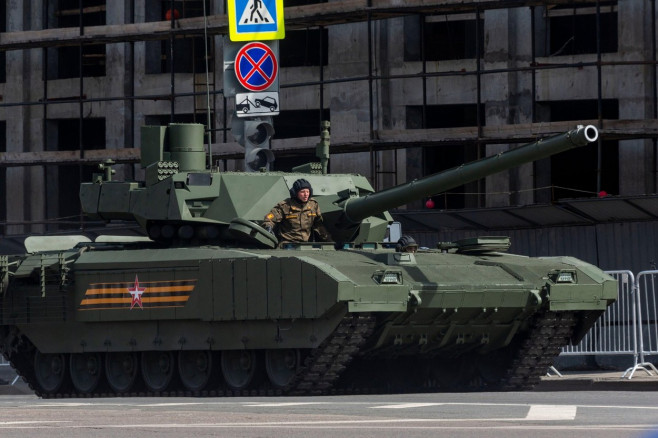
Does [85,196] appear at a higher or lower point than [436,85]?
lower

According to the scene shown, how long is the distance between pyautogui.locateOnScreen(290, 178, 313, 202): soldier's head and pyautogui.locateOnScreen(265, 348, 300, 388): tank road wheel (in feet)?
7.96

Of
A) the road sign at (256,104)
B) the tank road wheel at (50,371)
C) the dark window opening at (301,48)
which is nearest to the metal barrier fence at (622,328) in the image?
the road sign at (256,104)

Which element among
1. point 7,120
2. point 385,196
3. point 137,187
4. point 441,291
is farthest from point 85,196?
point 7,120

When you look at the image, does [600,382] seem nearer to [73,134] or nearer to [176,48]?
[176,48]

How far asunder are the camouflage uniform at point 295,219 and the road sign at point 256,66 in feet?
19.8

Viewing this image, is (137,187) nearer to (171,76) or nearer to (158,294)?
(158,294)

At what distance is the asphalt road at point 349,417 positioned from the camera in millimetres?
12805

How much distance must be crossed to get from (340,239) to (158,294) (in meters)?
2.79

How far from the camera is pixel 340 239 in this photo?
910 inches

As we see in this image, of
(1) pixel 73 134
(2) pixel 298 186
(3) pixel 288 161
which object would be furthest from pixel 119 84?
(2) pixel 298 186

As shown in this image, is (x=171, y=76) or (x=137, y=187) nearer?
(x=137, y=187)

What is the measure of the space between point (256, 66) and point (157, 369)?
7.47 m

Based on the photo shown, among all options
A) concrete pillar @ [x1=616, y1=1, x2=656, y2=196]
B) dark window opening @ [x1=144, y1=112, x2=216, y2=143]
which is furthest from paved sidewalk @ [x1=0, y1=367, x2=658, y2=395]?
dark window opening @ [x1=144, y1=112, x2=216, y2=143]

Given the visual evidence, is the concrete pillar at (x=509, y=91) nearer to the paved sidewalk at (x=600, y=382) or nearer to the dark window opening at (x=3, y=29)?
the paved sidewalk at (x=600, y=382)
